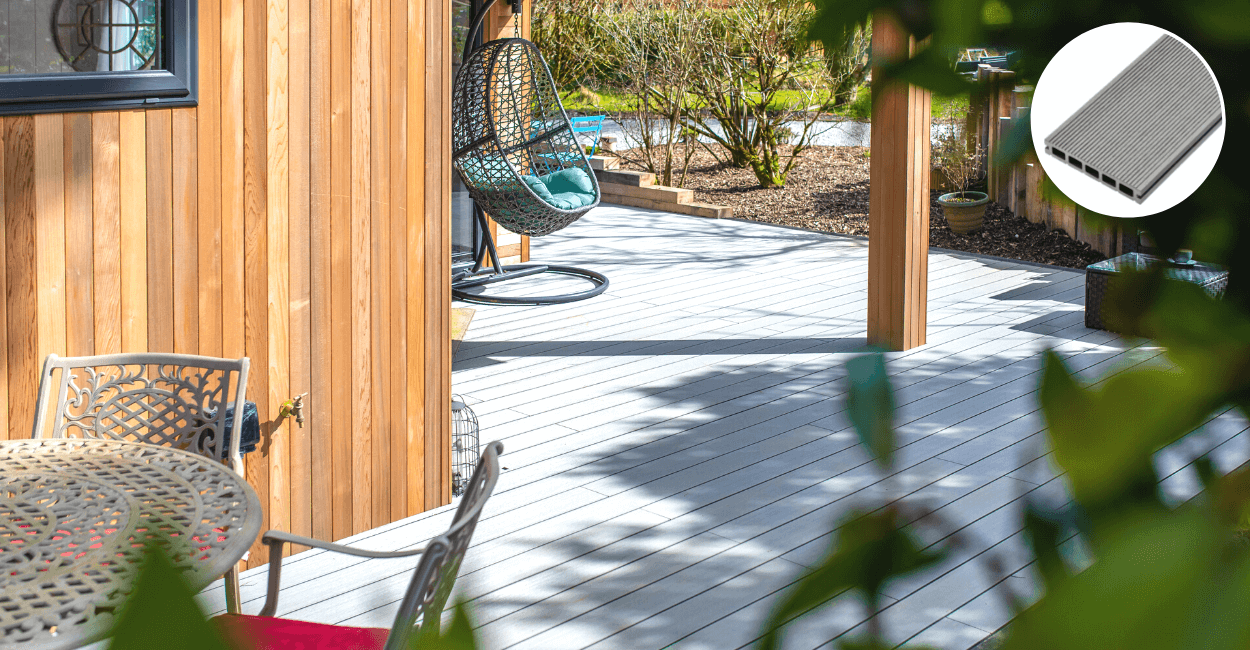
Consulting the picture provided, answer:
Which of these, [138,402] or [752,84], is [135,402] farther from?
Result: [752,84]

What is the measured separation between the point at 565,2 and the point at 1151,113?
39.9 ft

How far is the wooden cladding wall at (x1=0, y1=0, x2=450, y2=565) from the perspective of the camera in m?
2.55

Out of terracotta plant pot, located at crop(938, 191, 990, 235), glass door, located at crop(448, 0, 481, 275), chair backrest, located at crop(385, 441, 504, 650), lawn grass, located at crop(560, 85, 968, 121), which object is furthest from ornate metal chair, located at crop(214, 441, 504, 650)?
terracotta plant pot, located at crop(938, 191, 990, 235)

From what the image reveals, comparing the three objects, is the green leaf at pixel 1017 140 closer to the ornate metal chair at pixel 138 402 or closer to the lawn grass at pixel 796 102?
the lawn grass at pixel 796 102

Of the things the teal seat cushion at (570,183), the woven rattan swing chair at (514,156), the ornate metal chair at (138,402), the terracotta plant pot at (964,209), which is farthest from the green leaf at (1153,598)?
the terracotta plant pot at (964,209)

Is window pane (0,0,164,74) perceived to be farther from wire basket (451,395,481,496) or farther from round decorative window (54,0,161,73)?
wire basket (451,395,481,496)

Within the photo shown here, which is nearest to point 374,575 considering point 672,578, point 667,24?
point 672,578

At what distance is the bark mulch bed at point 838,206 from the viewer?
25.6 feet

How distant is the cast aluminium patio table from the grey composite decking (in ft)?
1.13

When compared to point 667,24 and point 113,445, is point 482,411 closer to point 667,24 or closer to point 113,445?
point 113,445

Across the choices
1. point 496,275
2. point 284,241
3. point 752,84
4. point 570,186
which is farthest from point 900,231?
point 752,84

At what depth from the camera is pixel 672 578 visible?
A: 3.02m

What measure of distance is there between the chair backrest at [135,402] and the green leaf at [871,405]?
2350 millimetres

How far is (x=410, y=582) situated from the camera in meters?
1.53
